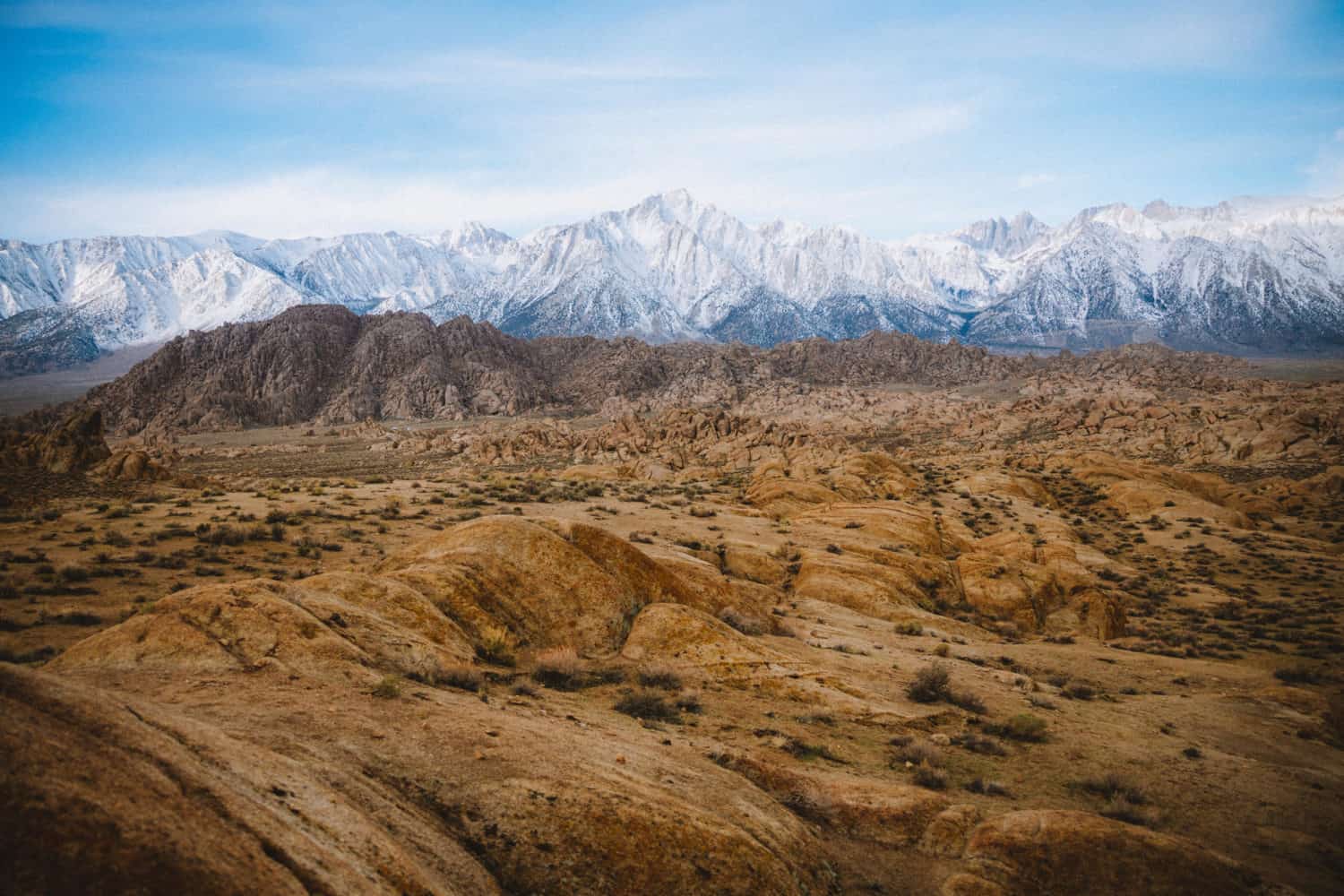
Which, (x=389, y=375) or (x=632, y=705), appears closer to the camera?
(x=632, y=705)

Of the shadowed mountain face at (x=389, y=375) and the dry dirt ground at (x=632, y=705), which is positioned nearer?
the dry dirt ground at (x=632, y=705)

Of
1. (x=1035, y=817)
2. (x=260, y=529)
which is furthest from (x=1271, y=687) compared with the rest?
(x=260, y=529)

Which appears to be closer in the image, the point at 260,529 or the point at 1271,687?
the point at 1271,687

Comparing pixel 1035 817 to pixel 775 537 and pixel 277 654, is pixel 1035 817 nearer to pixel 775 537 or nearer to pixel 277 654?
pixel 277 654

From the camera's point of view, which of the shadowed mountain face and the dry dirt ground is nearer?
the dry dirt ground
